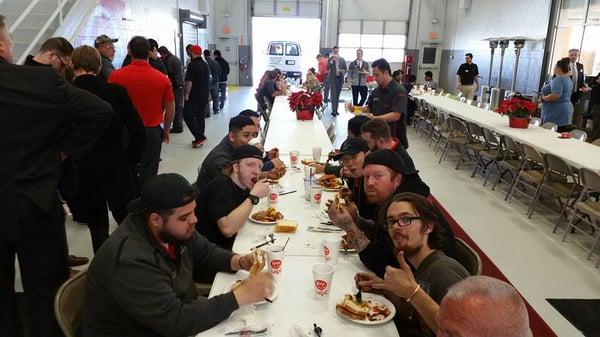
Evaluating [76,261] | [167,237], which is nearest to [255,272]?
[167,237]

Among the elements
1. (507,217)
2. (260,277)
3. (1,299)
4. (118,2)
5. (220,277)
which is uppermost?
(118,2)

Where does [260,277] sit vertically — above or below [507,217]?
above

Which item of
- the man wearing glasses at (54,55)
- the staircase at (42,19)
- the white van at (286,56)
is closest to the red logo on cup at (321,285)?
the man wearing glasses at (54,55)

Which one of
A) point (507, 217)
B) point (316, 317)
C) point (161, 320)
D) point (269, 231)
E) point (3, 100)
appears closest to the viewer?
point (161, 320)

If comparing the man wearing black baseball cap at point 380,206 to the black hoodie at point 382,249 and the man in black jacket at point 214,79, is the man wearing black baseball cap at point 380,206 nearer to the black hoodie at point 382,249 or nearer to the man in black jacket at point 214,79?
the black hoodie at point 382,249

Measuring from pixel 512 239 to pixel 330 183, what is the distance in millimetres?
2376

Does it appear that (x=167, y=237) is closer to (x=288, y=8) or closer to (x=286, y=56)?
(x=286, y=56)

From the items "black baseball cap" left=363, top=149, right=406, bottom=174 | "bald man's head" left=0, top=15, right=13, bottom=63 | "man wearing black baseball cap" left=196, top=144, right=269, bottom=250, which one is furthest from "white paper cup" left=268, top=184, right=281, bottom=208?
"bald man's head" left=0, top=15, right=13, bottom=63

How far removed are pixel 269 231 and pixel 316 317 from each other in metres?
0.97

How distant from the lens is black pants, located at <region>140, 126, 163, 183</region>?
4.95 meters

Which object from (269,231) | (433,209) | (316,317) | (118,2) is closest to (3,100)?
(269,231)

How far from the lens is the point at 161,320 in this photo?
5.84 feet

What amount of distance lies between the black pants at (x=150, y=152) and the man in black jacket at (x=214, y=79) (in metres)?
6.45

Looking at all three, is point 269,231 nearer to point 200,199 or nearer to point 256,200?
point 256,200
